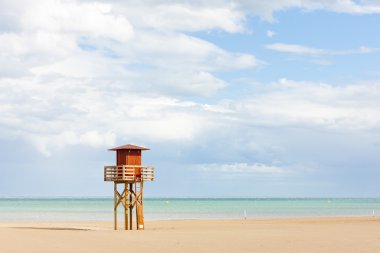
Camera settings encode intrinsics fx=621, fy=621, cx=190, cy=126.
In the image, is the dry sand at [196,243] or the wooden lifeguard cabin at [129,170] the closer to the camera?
the dry sand at [196,243]

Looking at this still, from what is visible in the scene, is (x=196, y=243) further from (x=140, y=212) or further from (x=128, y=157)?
(x=140, y=212)

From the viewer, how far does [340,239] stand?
33000 mm

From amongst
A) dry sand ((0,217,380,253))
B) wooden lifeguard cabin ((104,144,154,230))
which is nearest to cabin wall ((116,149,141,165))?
wooden lifeguard cabin ((104,144,154,230))

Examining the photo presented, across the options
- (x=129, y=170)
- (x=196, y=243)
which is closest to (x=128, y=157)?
(x=129, y=170)

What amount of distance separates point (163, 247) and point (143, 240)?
396 centimetres

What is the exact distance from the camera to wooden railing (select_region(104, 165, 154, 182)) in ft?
140

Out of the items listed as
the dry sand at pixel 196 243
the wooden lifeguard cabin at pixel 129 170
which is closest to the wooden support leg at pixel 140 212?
the wooden lifeguard cabin at pixel 129 170

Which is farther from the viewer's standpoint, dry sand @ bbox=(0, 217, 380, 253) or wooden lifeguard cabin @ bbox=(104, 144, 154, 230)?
wooden lifeguard cabin @ bbox=(104, 144, 154, 230)

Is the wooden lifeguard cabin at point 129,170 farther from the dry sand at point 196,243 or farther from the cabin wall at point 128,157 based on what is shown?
the dry sand at point 196,243

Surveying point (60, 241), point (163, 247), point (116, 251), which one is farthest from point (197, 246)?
point (60, 241)

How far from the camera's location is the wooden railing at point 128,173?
140 ft

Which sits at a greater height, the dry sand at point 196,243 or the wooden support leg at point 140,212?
the wooden support leg at point 140,212

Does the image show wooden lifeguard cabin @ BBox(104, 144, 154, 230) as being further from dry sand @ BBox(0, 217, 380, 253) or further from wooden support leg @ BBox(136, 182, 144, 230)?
dry sand @ BBox(0, 217, 380, 253)

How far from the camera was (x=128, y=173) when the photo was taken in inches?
1681
